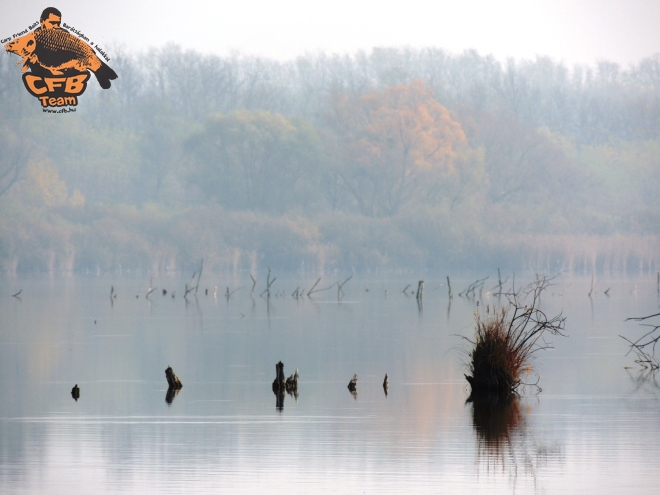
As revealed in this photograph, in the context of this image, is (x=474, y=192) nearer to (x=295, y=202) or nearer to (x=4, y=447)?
(x=295, y=202)

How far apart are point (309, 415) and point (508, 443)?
3.42 m

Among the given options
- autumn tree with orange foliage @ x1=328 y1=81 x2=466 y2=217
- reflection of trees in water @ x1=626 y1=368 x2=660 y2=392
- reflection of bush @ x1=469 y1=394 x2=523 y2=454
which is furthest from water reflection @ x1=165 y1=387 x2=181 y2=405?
autumn tree with orange foliage @ x1=328 y1=81 x2=466 y2=217

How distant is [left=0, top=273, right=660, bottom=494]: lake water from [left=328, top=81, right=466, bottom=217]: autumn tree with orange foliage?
39896mm

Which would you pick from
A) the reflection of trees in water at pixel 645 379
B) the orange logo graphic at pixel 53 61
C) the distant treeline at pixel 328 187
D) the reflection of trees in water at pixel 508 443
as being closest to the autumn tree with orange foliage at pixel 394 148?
the distant treeline at pixel 328 187

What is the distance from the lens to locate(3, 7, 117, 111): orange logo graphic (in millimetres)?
68312

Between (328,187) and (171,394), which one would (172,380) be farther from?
(328,187)

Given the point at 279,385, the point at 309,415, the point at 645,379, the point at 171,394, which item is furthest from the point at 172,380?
the point at 645,379

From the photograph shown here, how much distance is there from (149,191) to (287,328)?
52.0m

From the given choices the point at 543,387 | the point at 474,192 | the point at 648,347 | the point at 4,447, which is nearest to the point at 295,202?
the point at 474,192

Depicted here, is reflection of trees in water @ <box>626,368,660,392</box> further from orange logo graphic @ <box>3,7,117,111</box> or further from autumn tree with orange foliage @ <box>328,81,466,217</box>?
autumn tree with orange foliage @ <box>328,81,466,217</box>

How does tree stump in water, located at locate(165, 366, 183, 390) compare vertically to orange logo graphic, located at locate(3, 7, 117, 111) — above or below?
below

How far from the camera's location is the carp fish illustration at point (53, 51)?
222 ft

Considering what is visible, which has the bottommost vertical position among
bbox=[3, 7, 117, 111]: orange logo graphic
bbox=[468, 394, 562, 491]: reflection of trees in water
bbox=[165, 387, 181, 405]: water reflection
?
bbox=[468, 394, 562, 491]: reflection of trees in water

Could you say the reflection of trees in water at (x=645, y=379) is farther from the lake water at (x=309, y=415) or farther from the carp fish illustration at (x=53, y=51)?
the carp fish illustration at (x=53, y=51)
